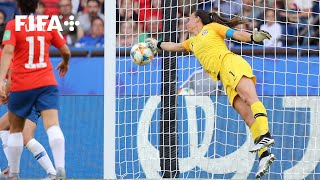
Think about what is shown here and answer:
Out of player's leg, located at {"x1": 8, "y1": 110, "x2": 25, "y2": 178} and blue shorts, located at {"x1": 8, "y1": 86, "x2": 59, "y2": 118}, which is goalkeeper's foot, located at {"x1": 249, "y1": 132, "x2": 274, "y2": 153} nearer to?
blue shorts, located at {"x1": 8, "y1": 86, "x2": 59, "y2": 118}

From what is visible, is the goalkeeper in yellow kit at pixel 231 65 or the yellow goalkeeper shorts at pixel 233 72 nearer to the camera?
the goalkeeper in yellow kit at pixel 231 65

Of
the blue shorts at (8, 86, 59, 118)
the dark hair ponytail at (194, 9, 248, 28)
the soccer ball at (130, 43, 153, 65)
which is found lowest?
the blue shorts at (8, 86, 59, 118)

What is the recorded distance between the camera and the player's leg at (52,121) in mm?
8711

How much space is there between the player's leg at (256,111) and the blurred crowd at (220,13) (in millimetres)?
1475

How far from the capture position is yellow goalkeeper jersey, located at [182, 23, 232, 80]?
10.6 m

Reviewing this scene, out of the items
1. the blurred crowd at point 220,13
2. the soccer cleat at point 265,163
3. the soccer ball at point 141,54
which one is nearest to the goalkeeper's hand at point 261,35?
the soccer cleat at point 265,163

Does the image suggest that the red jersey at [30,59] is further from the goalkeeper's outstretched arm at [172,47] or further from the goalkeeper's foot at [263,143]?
the goalkeeper's outstretched arm at [172,47]

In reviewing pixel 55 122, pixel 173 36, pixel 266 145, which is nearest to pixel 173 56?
pixel 173 36

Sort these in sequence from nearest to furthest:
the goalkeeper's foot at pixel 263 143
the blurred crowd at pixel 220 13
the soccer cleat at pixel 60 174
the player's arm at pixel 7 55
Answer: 1. the soccer cleat at pixel 60 174
2. the player's arm at pixel 7 55
3. the goalkeeper's foot at pixel 263 143
4. the blurred crowd at pixel 220 13

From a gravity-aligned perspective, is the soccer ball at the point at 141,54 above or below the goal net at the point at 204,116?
above

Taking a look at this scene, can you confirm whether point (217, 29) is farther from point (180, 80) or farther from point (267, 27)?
point (267, 27)

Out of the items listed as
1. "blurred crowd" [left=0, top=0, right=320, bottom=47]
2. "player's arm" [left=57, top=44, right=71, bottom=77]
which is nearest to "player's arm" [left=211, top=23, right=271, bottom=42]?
"blurred crowd" [left=0, top=0, right=320, bottom=47]

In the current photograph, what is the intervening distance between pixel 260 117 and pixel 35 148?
248cm

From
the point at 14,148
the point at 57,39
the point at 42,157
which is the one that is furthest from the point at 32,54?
the point at 42,157
